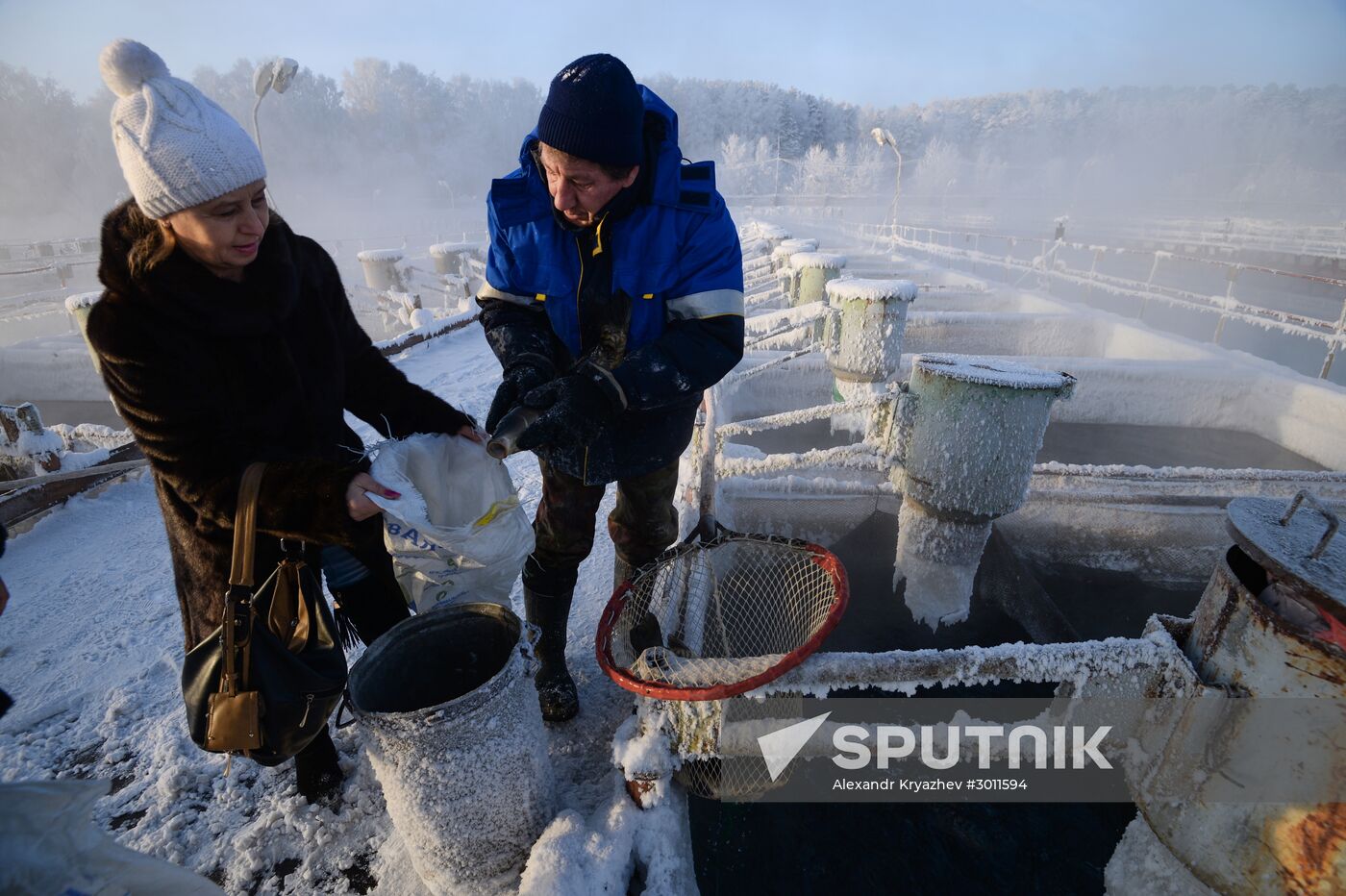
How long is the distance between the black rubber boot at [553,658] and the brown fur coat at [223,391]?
2.96 feet

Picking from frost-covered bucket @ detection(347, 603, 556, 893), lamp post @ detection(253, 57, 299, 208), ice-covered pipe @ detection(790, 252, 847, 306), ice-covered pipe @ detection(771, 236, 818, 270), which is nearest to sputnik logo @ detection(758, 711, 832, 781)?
frost-covered bucket @ detection(347, 603, 556, 893)

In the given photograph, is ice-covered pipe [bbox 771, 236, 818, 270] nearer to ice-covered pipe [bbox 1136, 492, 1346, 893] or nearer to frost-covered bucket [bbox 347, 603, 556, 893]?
ice-covered pipe [bbox 1136, 492, 1346, 893]

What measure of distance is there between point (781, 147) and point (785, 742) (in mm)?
92352

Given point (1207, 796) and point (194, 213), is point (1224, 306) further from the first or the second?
point (194, 213)

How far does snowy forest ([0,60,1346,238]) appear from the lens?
53.2m

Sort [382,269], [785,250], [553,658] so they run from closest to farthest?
1. [553,658]
2. [785,250]
3. [382,269]

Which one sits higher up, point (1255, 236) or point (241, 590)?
point (1255, 236)

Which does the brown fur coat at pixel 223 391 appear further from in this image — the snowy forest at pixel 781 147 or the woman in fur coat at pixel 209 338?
the snowy forest at pixel 781 147

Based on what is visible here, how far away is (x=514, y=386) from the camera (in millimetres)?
1858

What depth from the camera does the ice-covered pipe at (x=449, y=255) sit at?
16.6 metres

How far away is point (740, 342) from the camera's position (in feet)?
6.30

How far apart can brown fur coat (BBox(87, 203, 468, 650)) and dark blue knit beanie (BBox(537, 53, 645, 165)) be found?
876mm

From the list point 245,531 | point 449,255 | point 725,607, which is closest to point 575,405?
point 245,531

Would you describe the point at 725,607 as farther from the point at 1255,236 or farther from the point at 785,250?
the point at 1255,236
